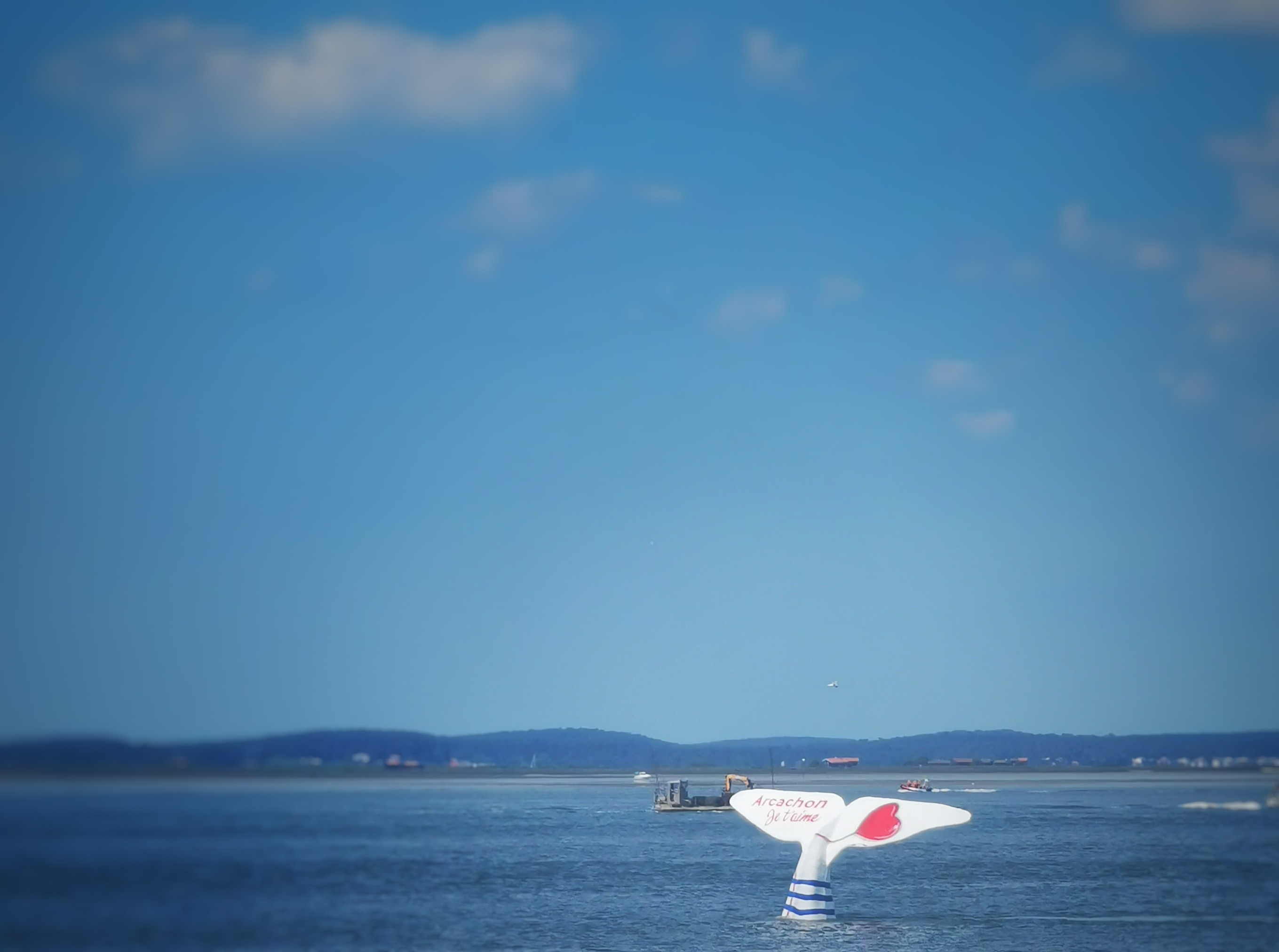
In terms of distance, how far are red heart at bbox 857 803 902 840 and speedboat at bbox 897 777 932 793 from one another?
65820mm

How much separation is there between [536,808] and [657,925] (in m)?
45.8

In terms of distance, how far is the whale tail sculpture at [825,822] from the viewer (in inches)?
675

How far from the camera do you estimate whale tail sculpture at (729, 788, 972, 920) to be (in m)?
17.1

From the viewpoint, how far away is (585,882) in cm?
2852

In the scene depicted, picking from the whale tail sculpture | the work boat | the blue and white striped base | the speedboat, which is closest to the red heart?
the whale tail sculpture

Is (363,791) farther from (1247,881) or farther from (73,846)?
(1247,881)

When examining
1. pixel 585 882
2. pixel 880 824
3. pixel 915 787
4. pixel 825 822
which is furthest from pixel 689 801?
pixel 880 824

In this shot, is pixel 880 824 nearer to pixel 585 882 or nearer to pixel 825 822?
pixel 825 822

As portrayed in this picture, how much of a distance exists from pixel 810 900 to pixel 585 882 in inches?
424

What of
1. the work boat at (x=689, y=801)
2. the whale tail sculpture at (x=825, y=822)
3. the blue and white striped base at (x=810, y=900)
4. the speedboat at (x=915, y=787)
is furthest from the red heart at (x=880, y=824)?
the speedboat at (x=915, y=787)

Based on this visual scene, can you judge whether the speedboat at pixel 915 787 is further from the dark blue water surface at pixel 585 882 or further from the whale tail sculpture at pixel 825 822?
the whale tail sculpture at pixel 825 822

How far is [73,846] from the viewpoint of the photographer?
966 cm

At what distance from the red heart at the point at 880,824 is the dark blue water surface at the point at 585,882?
91.8 inches

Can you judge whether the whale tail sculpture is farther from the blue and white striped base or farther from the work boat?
the work boat
